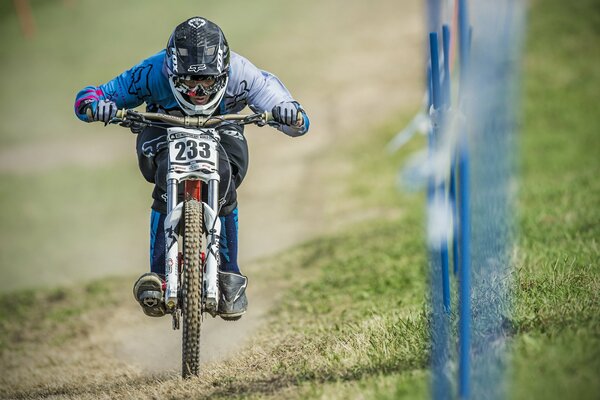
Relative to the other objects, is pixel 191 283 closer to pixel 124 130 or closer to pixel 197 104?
pixel 197 104

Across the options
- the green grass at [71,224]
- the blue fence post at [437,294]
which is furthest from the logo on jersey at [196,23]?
the green grass at [71,224]

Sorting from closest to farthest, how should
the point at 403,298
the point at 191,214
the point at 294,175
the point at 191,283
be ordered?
1. the point at 191,283
2. the point at 191,214
3. the point at 403,298
4. the point at 294,175

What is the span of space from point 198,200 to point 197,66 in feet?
2.96

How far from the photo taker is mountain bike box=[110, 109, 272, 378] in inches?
206

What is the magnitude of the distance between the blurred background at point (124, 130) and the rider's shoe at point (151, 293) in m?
7.71

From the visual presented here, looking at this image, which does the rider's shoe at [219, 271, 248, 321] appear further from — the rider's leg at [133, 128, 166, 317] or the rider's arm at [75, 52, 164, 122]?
the rider's arm at [75, 52, 164, 122]

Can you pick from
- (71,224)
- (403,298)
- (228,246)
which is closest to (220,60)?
(228,246)

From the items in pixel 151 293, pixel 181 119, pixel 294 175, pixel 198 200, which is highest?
pixel 294 175

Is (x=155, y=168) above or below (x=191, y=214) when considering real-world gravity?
above

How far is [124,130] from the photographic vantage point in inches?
936

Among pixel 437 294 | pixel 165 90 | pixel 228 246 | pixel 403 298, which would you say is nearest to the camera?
pixel 165 90

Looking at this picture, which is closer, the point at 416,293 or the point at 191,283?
the point at 191,283

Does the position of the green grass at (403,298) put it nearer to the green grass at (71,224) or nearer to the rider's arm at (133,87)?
the rider's arm at (133,87)

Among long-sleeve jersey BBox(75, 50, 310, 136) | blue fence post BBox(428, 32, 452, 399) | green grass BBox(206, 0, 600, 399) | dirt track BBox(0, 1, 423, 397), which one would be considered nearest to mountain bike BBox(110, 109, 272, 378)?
long-sleeve jersey BBox(75, 50, 310, 136)
